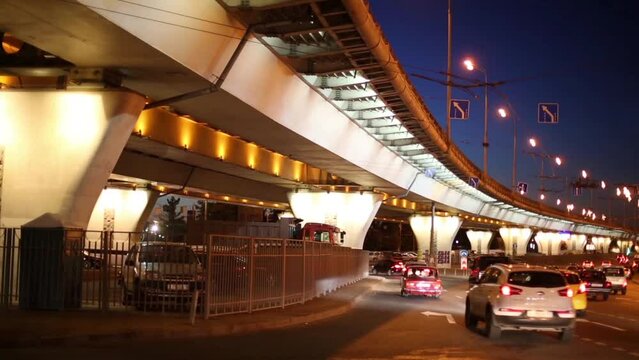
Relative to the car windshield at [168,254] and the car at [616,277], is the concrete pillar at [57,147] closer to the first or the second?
the car windshield at [168,254]

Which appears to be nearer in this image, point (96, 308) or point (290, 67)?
point (96, 308)

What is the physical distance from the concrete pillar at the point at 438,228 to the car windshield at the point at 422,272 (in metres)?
53.8

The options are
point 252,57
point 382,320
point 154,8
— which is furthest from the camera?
point 382,320

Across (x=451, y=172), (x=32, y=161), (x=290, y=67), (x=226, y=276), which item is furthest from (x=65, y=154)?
(x=451, y=172)

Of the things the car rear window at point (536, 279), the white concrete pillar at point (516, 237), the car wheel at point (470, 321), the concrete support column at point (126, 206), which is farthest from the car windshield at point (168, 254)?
the white concrete pillar at point (516, 237)

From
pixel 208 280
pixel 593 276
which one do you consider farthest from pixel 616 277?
pixel 208 280

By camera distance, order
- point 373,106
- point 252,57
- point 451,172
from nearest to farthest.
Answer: point 252,57, point 373,106, point 451,172

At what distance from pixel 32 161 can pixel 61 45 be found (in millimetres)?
4328

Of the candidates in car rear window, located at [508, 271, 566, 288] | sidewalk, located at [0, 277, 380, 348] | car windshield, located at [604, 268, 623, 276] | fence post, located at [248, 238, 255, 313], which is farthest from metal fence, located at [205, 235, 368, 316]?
car windshield, located at [604, 268, 623, 276]

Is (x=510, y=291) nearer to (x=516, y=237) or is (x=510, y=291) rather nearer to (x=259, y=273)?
(x=259, y=273)

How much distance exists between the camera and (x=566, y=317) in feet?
55.2

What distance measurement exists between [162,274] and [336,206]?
3249 cm

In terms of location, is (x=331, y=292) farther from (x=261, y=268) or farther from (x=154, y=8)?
(x=154, y=8)

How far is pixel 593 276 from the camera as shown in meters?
35.9
